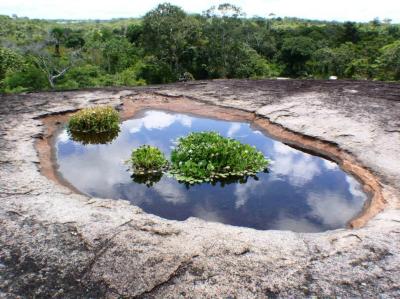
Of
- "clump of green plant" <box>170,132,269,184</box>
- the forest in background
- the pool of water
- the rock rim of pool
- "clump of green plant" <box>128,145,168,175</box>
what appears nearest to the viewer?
the rock rim of pool

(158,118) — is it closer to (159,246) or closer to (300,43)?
(159,246)

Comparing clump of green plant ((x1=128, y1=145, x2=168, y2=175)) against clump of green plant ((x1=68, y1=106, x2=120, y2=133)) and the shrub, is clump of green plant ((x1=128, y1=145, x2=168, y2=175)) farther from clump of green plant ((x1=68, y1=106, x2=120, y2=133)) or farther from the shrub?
the shrub

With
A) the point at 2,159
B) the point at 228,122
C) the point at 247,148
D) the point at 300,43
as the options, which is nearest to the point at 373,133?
the point at 247,148

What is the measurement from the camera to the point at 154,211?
7172 millimetres

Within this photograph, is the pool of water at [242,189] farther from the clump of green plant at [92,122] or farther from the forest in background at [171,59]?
the forest in background at [171,59]

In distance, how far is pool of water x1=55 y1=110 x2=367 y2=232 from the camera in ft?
23.3

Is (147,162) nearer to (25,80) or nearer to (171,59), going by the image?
(25,80)

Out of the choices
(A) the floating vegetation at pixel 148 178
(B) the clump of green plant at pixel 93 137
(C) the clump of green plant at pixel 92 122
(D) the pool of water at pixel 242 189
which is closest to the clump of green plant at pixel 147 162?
(A) the floating vegetation at pixel 148 178

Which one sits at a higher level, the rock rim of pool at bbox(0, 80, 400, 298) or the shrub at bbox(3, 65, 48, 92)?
the rock rim of pool at bbox(0, 80, 400, 298)

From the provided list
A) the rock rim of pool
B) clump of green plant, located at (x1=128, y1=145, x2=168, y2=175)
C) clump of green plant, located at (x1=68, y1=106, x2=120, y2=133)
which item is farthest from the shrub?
the rock rim of pool

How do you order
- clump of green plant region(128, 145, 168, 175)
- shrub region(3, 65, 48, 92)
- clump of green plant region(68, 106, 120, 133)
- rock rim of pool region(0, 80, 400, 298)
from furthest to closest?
shrub region(3, 65, 48, 92) < clump of green plant region(68, 106, 120, 133) < clump of green plant region(128, 145, 168, 175) < rock rim of pool region(0, 80, 400, 298)

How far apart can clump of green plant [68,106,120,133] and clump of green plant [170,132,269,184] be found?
295 cm

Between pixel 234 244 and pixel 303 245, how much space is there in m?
0.89

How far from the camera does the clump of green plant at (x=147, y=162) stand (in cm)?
884
